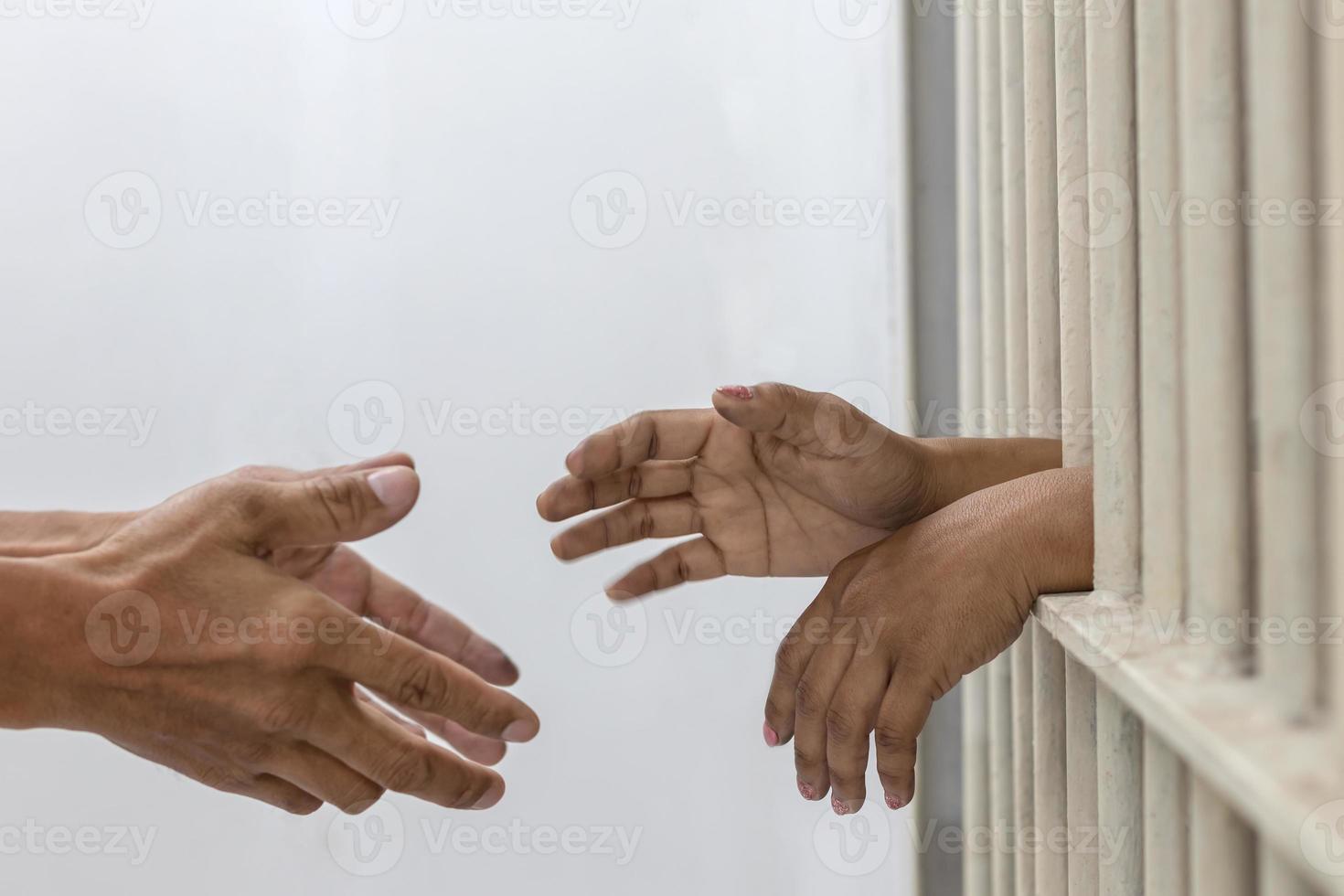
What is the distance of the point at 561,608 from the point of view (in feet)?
4.51

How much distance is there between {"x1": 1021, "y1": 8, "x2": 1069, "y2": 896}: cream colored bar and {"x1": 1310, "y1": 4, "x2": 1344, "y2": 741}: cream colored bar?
37 cm

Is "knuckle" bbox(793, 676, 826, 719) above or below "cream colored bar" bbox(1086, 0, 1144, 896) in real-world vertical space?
below

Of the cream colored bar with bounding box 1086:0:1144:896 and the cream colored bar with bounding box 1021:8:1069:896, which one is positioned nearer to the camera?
the cream colored bar with bounding box 1086:0:1144:896

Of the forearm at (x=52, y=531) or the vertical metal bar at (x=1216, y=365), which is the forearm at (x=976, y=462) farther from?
the forearm at (x=52, y=531)

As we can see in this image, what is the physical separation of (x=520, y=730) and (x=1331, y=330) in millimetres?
580

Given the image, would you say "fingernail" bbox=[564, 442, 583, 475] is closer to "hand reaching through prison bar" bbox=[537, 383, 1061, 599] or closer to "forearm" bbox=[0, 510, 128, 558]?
"hand reaching through prison bar" bbox=[537, 383, 1061, 599]

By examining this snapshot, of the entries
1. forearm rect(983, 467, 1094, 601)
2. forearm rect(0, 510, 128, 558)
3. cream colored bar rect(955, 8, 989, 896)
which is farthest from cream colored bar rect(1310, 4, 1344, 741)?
forearm rect(0, 510, 128, 558)

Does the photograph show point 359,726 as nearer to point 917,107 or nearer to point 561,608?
point 561,608

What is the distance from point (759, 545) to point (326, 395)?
0.78 m

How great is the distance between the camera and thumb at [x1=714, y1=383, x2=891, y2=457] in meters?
0.73

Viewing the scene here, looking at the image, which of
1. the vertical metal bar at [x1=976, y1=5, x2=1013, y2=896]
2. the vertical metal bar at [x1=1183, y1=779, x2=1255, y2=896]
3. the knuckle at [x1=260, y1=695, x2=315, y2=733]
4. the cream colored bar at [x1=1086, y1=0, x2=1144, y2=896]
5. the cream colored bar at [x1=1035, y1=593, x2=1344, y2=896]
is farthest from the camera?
the vertical metal bar at [x1=976, y1=5, x2=1013, y2=896]

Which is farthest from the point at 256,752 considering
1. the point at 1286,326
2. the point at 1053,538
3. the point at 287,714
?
the point at 1286,326

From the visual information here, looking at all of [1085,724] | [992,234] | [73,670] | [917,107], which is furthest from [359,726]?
[917,107]

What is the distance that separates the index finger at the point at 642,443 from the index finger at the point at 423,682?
183 millimetres
